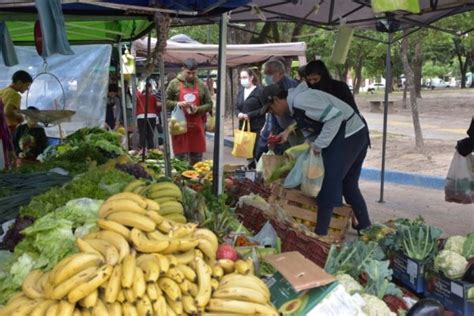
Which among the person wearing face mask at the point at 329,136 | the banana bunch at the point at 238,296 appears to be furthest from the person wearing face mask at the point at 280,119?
the banana bunch at the point at 238,296

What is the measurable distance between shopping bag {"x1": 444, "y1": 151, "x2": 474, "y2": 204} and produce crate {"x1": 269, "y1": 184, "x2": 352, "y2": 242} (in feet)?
4.30

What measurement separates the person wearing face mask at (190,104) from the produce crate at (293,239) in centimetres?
418

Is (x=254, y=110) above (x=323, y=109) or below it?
below

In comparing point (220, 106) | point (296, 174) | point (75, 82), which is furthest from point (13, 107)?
point (296, 174)

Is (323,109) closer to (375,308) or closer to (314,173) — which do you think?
(314,173)

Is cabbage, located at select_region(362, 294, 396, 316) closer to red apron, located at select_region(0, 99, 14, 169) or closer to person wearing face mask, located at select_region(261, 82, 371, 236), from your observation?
person wearing face mask, located at select_region(261, 82, 371, 236)

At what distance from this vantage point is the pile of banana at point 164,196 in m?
3.49

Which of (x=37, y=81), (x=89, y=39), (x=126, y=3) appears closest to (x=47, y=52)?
(x=126, y=3)

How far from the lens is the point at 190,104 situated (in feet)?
28.9

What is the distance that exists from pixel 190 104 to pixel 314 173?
381cm

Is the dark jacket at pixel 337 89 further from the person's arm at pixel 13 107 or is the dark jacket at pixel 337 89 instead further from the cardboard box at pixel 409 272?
the person's arm at pixel 13 107

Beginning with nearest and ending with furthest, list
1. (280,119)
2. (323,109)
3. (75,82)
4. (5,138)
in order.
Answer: (323,109), (5,138), (280,119), (75,82)

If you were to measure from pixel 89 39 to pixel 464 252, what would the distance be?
21.8ft

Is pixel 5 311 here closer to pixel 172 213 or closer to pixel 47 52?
pixel 172 213
